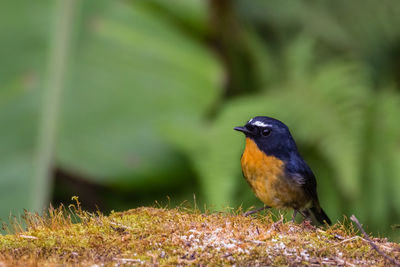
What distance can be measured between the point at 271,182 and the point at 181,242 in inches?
46.8

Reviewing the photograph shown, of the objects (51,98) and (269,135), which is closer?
(269,135)

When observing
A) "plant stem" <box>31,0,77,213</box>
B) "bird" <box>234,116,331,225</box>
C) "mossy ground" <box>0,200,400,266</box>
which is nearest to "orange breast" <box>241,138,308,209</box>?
"bird" <box>234,116,331,225</box>

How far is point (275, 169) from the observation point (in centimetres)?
302

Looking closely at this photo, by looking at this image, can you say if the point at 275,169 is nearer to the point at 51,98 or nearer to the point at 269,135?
the point at 269,135

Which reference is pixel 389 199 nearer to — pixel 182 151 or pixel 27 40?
pixel 182 151

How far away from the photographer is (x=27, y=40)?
4508 millimetres

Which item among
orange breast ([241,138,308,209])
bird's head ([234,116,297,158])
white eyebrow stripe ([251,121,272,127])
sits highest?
white eyebrow stripe ([251,121,272,127])

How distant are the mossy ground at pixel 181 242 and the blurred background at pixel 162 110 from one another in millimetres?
1771

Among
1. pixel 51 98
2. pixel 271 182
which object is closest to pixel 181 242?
pixel 271 182

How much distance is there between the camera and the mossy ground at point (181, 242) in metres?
1.75

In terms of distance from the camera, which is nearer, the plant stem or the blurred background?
the plant stem

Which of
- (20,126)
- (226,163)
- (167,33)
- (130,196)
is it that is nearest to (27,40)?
(20,126)

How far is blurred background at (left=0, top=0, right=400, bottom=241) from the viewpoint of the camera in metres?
4.06

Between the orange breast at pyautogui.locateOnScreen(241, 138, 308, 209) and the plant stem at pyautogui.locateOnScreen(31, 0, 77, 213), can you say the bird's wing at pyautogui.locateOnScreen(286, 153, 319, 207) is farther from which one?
the plant stem at pyautogui.locateOnScreen(31, 0, 77, 213)
